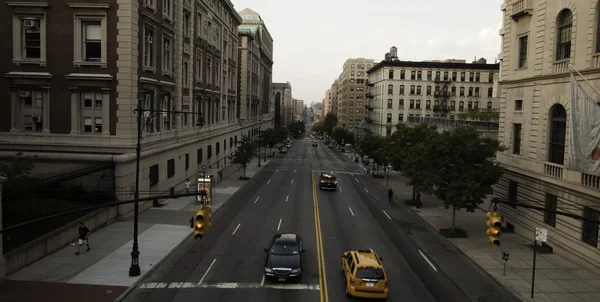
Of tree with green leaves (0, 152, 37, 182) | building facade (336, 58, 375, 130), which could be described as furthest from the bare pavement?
building facade (336, 58, 375, 130)

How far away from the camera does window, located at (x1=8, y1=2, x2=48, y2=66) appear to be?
1205 inches

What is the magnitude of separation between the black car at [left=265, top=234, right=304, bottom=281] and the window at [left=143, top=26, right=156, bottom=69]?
20322mm

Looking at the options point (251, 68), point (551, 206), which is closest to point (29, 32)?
point (551, 206)

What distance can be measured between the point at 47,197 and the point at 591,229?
100.0ft

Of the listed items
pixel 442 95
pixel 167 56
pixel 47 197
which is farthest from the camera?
pixel 442 95

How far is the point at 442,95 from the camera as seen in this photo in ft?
293

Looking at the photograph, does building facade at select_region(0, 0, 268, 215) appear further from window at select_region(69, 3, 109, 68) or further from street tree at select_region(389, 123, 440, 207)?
street tree at select_region(389, 123, 440, 207)

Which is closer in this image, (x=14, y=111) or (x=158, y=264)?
(x=158, y=264)

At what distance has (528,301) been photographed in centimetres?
1802

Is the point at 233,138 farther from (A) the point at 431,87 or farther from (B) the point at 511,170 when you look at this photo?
(B) the point at 511,170

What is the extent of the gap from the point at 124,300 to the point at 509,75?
2870 cm

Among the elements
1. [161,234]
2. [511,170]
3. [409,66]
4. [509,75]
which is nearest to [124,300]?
[161,234]

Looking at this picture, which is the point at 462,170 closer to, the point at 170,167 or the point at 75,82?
the point at 170,167

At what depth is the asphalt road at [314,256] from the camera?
730 inches
